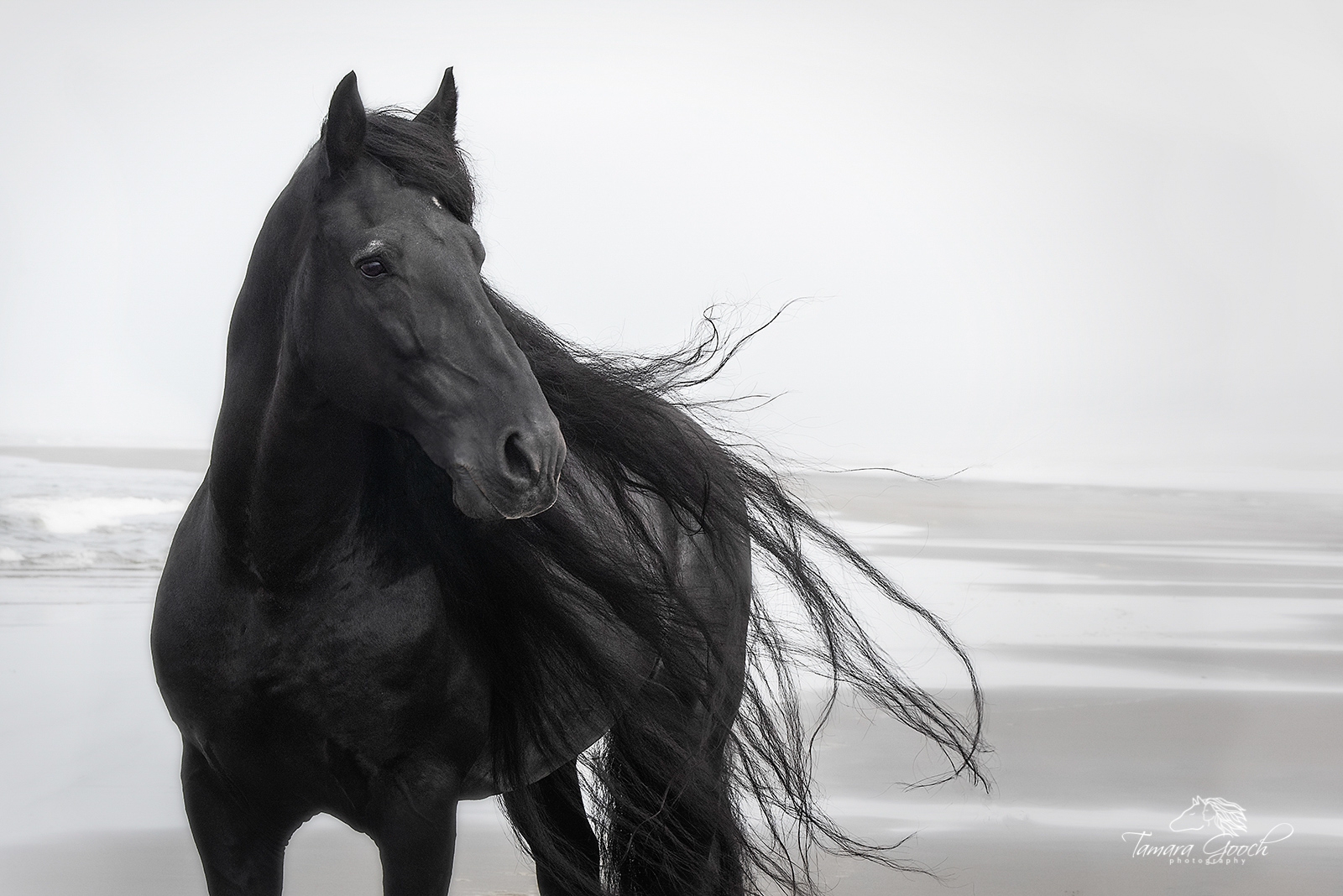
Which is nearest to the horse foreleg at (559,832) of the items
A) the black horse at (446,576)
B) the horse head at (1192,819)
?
the black horse at (446,576)

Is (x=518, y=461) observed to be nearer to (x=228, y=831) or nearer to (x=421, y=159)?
(x=421, y=159)

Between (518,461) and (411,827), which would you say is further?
(411,827)

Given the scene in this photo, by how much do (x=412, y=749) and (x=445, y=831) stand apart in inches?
3.0

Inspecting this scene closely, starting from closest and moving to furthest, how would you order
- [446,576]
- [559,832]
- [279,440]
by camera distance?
1. [279,440]
2. [446,576]
3. [559,832]

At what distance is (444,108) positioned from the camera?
34.7 inches

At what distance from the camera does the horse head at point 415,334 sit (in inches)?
28.5

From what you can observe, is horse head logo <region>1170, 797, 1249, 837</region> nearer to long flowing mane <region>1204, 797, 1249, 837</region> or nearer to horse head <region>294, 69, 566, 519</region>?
long flowing mane <region>1204, 797, 1249, 837</region>

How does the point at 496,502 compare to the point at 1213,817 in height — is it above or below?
above

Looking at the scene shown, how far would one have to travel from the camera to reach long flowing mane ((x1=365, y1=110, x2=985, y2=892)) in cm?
96
